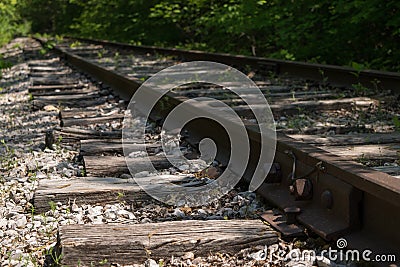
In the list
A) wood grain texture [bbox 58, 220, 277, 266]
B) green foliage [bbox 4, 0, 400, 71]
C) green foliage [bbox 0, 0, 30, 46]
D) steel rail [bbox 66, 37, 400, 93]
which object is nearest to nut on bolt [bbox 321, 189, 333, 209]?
wood grain texture [bbox 58, 220, 277, 266]

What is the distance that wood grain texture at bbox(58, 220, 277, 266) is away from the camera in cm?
192

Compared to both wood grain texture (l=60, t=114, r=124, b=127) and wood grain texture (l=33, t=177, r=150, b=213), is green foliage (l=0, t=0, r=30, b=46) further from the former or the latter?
wood grain texture (l=33, t=177, r=150, b=213)

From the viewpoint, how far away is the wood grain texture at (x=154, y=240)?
6.30 ft

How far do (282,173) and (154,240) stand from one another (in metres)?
0.76

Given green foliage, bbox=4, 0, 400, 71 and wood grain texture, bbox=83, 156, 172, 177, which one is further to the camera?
green foliage, bbox=4, 0, 400, 71

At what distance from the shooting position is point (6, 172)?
3.24 meters

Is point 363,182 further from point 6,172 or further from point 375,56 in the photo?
point 375,56

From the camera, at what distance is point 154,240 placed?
2.02 m

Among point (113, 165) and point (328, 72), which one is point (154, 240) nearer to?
point (113, 165)

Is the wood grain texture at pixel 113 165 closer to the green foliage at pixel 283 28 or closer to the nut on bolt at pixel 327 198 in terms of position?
the nut on bolt at pixel 327 198

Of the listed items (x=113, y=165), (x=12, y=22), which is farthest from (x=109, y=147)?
(x=12, y=22)

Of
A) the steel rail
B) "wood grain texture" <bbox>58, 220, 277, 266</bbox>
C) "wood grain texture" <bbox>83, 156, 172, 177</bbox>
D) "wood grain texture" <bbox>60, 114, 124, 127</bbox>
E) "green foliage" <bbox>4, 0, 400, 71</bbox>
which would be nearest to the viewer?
"wood grain texture" <bbox>58, 220, 277, 266</bbox>

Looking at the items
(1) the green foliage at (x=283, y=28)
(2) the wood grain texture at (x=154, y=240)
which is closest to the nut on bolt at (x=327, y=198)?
(2) the wood grain texture at (x=154, y=240)

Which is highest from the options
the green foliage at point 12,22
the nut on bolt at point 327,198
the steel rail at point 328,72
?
the green foliage at point 12,22
